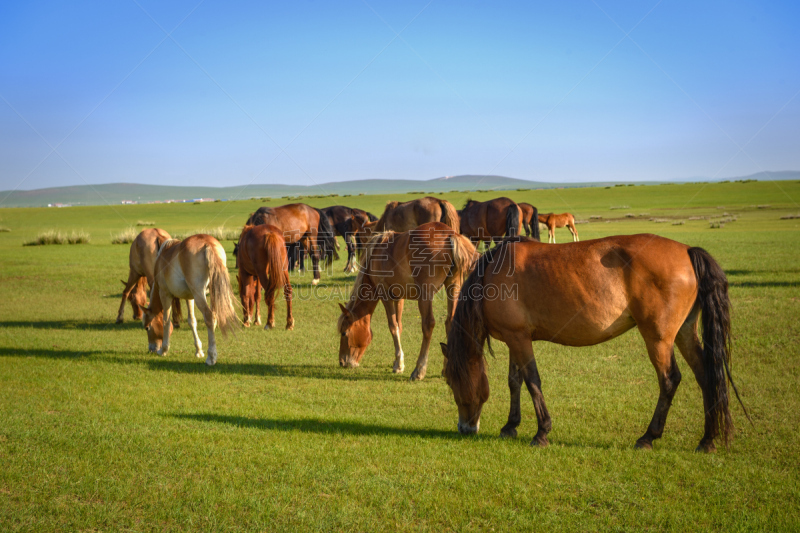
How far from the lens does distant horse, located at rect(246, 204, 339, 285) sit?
15.3 m

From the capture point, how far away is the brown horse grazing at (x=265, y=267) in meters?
10.4

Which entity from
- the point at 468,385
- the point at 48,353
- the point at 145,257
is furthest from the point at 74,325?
the point at 468,385

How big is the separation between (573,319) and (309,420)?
2943mm

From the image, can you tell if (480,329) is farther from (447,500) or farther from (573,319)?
(447,500)

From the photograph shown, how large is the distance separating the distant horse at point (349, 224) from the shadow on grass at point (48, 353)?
1119 centimetres

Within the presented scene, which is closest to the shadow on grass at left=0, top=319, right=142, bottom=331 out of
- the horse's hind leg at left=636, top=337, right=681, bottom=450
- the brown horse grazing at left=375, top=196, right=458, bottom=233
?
the brown horse grazing at left=375, top=196, right=458, bottom=233

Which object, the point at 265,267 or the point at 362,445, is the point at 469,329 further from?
the point at 265,267

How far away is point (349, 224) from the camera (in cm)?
2197

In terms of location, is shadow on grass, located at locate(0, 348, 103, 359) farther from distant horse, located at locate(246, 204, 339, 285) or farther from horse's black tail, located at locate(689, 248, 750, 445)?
horse's black tail, located at locate(689, 248, 750, 445)

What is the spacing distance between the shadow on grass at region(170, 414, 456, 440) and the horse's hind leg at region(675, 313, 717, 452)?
85.5 inches

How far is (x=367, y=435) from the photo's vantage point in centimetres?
506

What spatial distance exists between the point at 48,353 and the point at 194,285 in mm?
2887

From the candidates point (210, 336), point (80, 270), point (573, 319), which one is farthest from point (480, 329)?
point (80, 270)

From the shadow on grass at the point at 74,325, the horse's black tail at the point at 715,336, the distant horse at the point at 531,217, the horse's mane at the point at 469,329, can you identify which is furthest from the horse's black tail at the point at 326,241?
the horse's black tail at the point at 715,336
